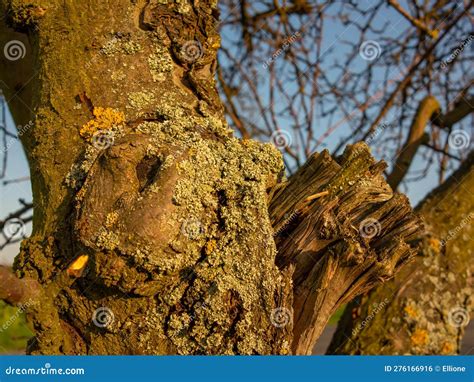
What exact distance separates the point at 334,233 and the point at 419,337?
1.01 meters

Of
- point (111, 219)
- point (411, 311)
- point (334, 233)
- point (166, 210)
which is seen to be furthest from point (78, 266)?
point (411, 311)

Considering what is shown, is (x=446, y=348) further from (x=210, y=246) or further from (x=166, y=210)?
(x=166, y=210)

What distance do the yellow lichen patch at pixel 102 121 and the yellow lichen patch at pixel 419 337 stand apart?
58.0 inches

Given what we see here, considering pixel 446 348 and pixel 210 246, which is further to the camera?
pixel 446 348

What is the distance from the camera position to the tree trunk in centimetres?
215

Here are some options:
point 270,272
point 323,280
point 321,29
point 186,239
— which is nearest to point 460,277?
point 323,280

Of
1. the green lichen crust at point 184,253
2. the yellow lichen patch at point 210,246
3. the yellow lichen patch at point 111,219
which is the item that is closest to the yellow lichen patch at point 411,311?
the green lichen crust at point 184,253

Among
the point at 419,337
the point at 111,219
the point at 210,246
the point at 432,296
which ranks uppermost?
the point at 432,296

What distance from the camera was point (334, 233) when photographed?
1402 mm

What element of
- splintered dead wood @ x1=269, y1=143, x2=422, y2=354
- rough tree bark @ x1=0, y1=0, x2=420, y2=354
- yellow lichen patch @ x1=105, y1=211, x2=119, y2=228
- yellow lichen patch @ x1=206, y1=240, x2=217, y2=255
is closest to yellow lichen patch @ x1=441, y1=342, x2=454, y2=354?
rough tree bark @ x1=0, y1=0, x2=420, y2=354

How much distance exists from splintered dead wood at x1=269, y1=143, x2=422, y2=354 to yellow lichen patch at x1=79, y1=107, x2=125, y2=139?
1.63ft

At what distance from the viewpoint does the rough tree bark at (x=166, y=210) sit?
1.30m

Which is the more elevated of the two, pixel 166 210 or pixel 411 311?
pixel 411 311

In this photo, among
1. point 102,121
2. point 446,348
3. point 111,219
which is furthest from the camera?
point 446,348
